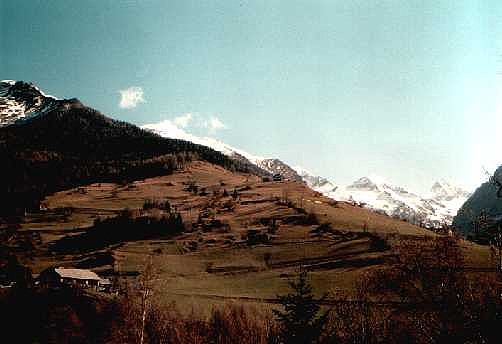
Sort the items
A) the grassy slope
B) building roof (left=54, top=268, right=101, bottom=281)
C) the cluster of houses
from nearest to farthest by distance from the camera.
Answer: the grassy slope
the cluster of houses
building roof (left=54, top=268, right=101, bottom=281)

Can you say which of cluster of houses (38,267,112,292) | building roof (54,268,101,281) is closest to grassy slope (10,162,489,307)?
cluster of houses (38,267,112,292)

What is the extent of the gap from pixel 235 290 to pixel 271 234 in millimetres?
61189

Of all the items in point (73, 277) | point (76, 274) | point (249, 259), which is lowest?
point (73, 277)

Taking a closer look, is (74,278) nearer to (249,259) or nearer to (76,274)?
(76,274)

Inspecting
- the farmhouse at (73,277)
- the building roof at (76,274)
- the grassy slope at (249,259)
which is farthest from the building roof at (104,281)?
the grassy slope at (249,259)

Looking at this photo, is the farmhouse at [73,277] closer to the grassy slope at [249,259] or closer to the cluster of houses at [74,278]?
the cluster of houses at [74,278]

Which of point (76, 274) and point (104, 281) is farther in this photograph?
point (104, 281)

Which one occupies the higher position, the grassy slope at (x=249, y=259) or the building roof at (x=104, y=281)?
the grassy slope at (x=249, y=259)

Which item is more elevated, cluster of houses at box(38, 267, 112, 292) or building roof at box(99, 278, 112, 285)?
cluster of houses at box(38, 267, 112, 292)

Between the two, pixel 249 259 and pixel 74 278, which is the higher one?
pixel 249 259

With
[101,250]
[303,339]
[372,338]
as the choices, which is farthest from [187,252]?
[303,339]

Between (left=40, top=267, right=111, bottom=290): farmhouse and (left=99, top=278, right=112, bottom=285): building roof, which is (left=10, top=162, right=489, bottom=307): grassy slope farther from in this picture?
(left=40, top=267, right=111, bottom=290): farmhouse

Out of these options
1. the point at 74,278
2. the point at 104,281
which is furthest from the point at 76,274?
the point at 104,281

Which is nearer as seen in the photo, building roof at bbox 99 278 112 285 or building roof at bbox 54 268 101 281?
building roof at bbox 54 268 101 281
